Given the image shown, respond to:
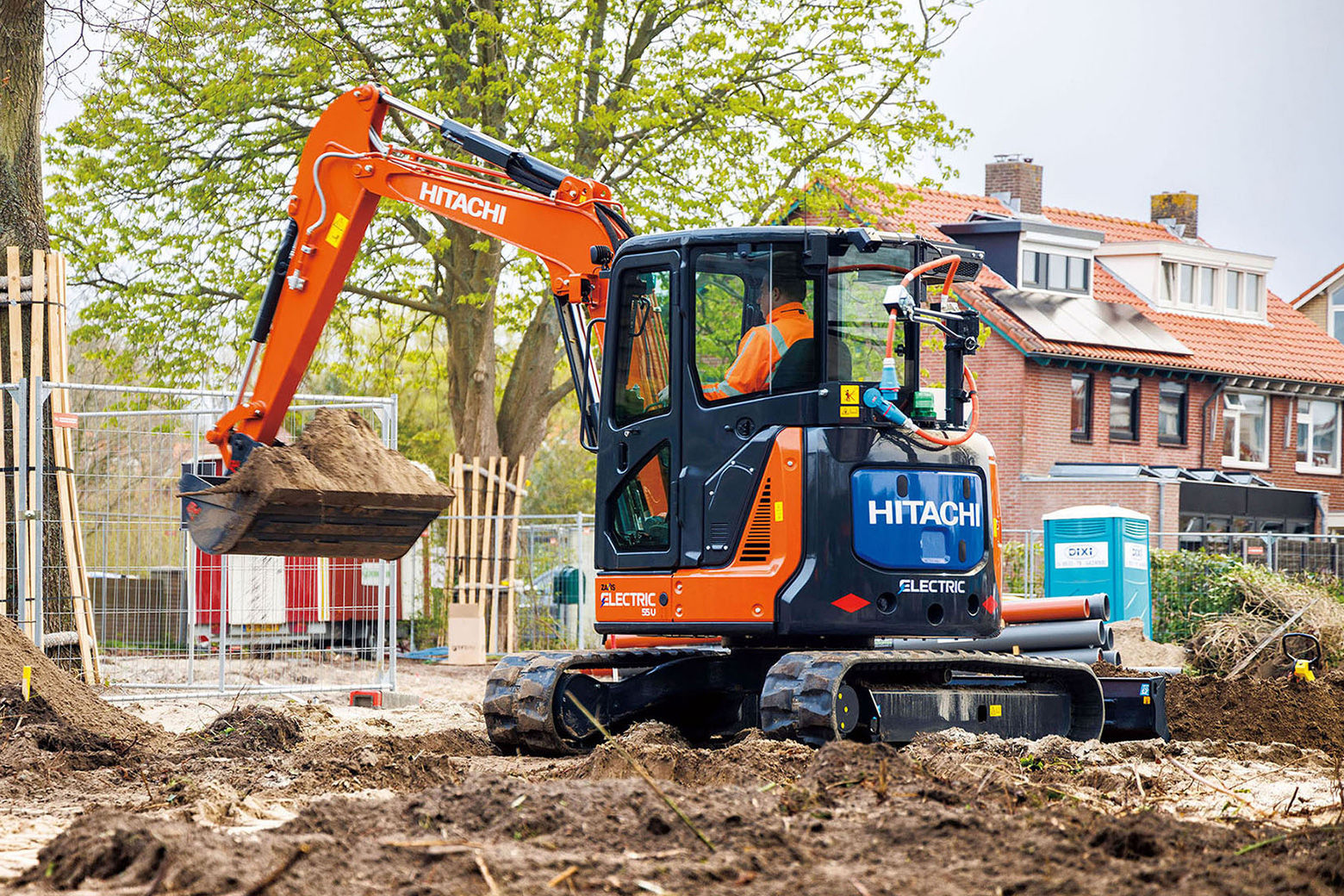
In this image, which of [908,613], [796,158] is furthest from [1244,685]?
[796,158]

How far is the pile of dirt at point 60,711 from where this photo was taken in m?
9.09

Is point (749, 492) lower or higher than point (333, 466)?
lower

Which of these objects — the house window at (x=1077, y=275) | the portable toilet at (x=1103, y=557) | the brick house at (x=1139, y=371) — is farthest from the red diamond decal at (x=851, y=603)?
the house window at (x=1077, y=275)

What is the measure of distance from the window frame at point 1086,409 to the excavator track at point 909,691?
76.3ft

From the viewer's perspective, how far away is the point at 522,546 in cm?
2245

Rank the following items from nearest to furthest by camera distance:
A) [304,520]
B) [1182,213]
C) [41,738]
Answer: [304,520] → [41,738] → [1182,213]

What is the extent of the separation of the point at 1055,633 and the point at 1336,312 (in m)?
35.3

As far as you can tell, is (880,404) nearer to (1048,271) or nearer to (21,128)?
(21,128)

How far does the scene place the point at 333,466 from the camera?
891 cm

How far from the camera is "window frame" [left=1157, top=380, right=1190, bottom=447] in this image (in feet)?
113

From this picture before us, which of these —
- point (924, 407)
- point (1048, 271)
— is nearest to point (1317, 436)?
point (1048, 271)

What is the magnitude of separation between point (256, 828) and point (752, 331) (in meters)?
3.80

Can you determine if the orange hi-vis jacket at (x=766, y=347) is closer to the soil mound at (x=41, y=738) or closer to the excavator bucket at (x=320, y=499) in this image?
the excavator bucket at (x=320, y=499)

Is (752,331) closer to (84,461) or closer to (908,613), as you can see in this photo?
(908,613)
